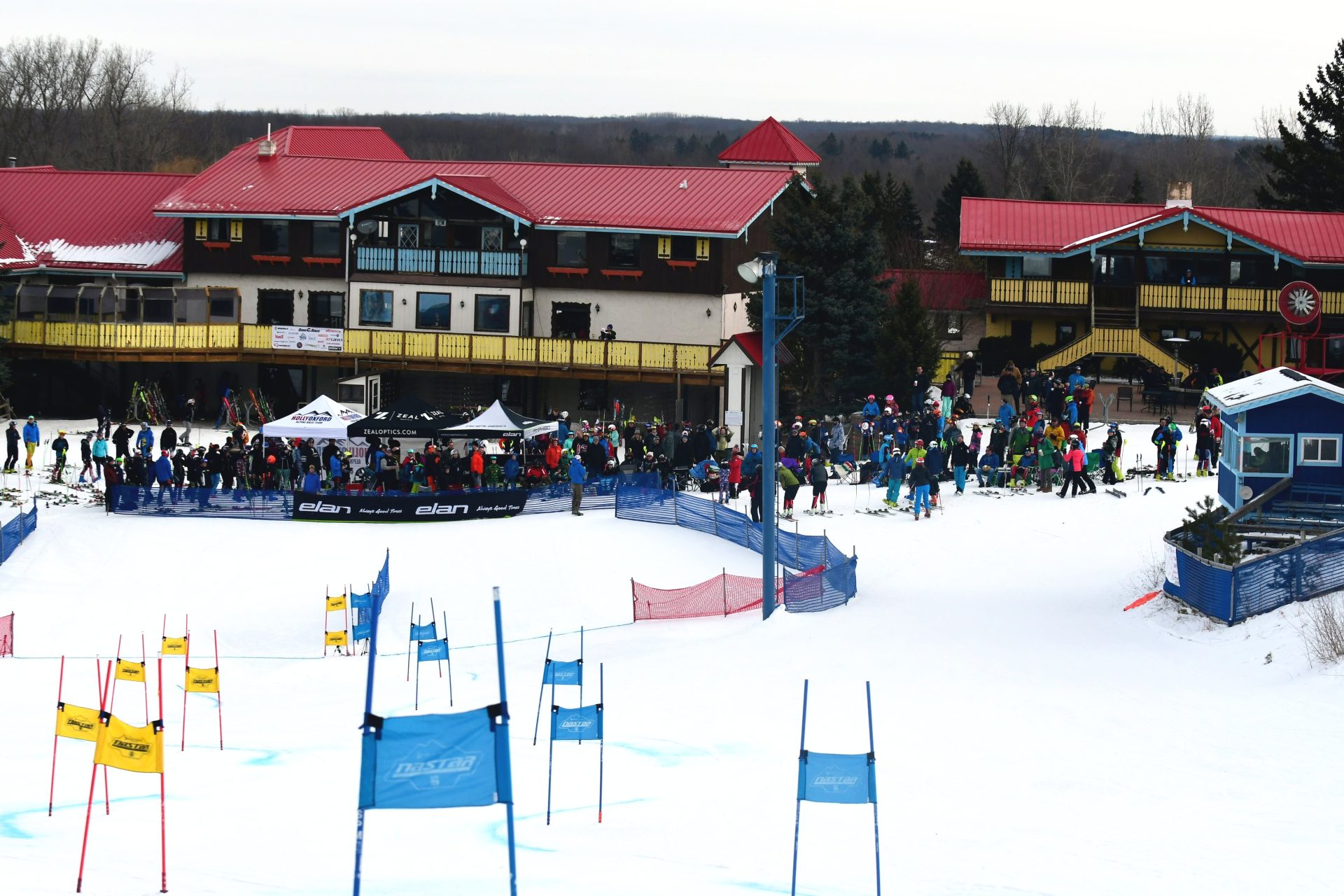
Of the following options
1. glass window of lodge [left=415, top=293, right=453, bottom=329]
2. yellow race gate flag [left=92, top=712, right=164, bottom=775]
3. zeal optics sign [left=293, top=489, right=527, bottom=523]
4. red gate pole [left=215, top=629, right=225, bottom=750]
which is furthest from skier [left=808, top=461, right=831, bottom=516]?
yellow race gate flag [left=92, top=712, right=164, bottom=775]

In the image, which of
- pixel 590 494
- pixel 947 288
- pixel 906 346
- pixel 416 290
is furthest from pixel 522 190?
pixel 590 494

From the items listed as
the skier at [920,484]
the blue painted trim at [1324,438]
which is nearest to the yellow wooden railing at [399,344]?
the skier at [920,484]

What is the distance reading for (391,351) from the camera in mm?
44688

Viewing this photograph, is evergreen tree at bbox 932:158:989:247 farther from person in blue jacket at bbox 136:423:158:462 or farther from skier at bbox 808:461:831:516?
person in blue jacket at bbox 136:423:158:462

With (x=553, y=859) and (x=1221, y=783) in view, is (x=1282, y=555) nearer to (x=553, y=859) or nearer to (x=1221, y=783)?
(x=1221, y=783)

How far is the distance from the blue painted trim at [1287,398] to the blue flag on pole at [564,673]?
13.6 meters

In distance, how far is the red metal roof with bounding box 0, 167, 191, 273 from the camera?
4781 cm

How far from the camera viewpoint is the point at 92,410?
151ft

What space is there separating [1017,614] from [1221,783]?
7.96 m

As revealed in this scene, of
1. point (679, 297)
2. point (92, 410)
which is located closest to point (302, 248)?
point (92, 410)

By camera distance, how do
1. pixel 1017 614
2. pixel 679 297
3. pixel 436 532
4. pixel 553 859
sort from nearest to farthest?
pixel 553 859, pixel 1017 614, pixel 436 532, pixel 679 297

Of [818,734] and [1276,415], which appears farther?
[1276,415]

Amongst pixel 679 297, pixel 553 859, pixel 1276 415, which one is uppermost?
pixel 679 297

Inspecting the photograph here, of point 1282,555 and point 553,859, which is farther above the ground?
point 1282,555
